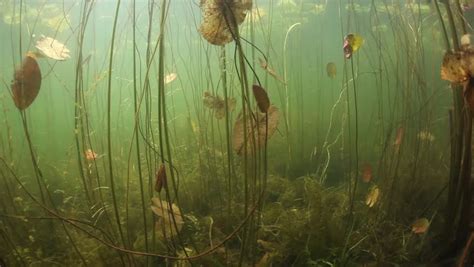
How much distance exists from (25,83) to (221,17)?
1326 mm

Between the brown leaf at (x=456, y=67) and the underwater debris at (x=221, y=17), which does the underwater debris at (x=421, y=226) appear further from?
the underwater debris at (x=221, y=17)


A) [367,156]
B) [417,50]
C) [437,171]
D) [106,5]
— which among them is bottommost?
[367,156]

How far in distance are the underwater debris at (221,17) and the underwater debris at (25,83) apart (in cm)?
111

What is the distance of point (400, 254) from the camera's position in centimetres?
319

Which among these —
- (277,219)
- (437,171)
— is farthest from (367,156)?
(277,219)

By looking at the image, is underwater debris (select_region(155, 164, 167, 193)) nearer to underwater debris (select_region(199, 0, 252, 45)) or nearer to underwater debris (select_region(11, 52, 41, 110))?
underwater debris (select_region(199, 0, 252, 45))

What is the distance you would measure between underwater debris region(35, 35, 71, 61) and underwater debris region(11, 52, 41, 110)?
68 centimetres

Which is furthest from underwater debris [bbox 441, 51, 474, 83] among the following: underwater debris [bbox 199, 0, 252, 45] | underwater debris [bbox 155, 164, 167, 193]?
underwater debris [bbox 155, 164, 167, 193]

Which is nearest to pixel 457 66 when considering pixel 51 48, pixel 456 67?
pixel 456 67

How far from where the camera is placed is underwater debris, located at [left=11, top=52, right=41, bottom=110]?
7.16 ft

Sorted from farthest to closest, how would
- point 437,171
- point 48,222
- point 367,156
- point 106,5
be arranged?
1. point 106,5
2. point 367,156
3. point 437,171
4. point 48,222

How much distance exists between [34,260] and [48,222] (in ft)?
2.42

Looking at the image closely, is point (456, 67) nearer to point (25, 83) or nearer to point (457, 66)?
point (457, 66)

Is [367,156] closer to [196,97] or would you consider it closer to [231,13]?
[196,97]
